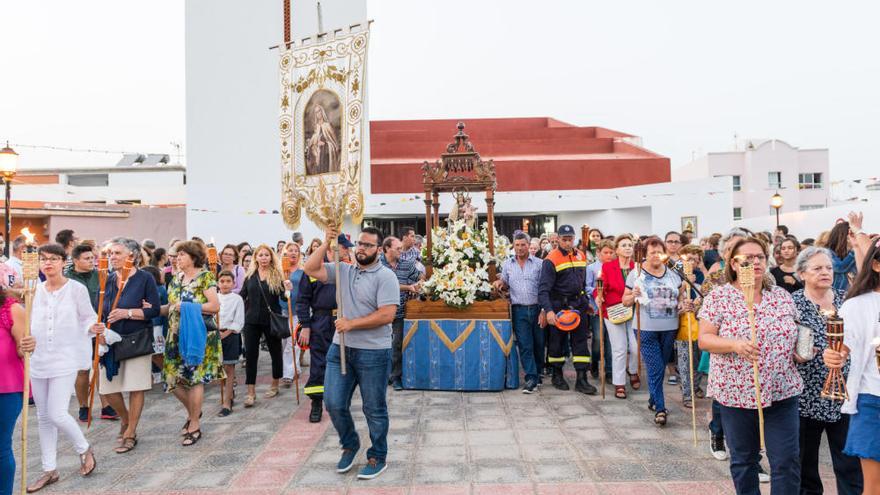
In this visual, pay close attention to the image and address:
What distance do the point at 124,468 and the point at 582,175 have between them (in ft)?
74.1

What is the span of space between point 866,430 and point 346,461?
3.58 meters

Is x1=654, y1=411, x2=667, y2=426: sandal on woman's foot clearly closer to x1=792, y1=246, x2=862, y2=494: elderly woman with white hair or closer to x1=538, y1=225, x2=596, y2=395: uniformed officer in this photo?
x1=538, y1=225, x2=596, y2=395: uniformed officer

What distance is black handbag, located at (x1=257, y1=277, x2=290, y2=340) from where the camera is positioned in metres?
6.71

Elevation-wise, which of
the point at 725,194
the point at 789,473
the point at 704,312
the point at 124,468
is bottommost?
the point at 124,468

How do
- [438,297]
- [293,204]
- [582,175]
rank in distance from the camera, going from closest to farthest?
[293,204] < [438,297] < [582,175]

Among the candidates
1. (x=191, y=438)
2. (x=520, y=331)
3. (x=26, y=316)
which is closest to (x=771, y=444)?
A: (x=520, y=331)

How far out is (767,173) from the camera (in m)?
39.8

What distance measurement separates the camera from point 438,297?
735cm

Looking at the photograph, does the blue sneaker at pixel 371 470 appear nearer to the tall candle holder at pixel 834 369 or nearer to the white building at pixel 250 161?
the tall candle holder at pixel 834 369

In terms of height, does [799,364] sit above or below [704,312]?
below

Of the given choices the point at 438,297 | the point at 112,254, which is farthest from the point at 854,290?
the point at 112,254

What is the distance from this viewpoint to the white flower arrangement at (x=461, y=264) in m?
7.15

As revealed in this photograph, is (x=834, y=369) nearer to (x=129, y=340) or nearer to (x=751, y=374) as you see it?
(x=751, y=374)

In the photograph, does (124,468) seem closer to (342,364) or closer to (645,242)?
(342,364)
